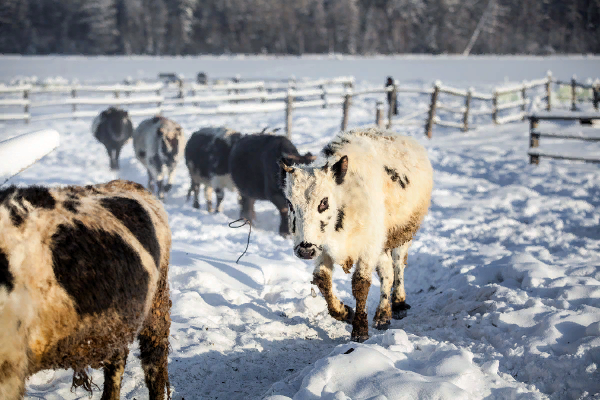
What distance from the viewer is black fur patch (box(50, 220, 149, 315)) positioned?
7.20 ft

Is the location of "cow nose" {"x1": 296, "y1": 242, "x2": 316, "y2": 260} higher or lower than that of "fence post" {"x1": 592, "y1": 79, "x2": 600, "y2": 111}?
lower

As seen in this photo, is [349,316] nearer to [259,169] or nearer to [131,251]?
[131,251]

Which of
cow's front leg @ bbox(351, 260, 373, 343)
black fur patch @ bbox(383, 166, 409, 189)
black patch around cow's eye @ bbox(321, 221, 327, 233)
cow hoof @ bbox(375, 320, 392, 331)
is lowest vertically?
cow hoof @ bbox(375, 320, 392, 331)

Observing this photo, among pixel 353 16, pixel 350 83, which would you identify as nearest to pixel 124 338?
pixel 350 83

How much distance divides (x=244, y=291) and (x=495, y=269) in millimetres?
2869

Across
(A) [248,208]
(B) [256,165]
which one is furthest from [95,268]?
(A) [248,208]

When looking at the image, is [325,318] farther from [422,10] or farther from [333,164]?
[422,10]

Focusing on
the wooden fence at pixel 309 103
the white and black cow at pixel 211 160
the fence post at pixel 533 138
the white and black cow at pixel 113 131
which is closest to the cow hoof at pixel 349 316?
the white and black cow at pixel 211 160

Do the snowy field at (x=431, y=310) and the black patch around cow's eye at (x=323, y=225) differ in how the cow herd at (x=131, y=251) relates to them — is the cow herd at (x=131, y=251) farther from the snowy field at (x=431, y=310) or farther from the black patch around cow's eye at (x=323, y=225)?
the snowy field at (x=431, y=310)

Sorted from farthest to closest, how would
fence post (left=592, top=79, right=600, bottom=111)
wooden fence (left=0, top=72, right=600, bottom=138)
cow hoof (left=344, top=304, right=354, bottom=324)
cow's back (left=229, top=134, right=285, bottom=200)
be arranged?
fence post (left=592, top=79, right=600, bottom=111), wooden fence (left=0, top=72, right=600, bottom=138), cow's back (left=229, top=134, right=285, bottom=200), cow hoof (left=344, top=304, right=354, bottom=324)

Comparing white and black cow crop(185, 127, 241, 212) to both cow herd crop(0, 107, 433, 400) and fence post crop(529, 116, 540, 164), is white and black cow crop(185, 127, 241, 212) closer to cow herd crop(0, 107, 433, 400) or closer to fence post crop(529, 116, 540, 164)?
cow herd crop(0, 107, 433, 400)

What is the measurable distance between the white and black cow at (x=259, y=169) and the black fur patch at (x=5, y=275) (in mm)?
6013

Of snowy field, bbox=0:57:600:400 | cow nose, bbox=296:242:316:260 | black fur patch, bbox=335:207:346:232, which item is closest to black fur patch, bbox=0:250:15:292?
snowy field, bbox=0:57:600:400

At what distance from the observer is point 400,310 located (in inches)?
199
